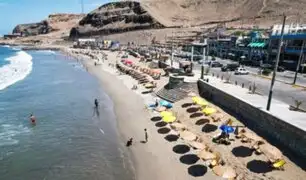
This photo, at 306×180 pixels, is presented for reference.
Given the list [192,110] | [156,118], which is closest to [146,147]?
[156,118]

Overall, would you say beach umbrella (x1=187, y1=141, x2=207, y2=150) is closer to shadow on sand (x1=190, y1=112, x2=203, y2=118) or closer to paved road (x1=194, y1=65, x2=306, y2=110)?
shadow on sand (x1=190, y1=112, x2=203, y2=118)

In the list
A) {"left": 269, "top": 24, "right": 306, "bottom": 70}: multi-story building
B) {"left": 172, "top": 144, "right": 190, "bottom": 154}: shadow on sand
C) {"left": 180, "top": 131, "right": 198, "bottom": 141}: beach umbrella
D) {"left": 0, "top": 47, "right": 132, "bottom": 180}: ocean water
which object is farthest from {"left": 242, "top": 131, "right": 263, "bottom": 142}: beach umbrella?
{"left": 269, "top": 24, "right": 306, "bottom": 70}: multi-story building

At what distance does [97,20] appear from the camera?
16012 centimetres

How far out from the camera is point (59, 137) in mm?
24828

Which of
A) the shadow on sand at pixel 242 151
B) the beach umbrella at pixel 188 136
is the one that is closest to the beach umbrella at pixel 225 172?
the shadow on sand at pixel 242 151

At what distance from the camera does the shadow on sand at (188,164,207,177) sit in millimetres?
17938

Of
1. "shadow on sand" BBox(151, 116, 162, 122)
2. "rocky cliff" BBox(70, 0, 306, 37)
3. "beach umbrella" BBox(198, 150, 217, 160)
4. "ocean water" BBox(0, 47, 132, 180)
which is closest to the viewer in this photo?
"beach umbrella" BBox(198, 150, 217, 160)

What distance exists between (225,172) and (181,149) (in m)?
4.85

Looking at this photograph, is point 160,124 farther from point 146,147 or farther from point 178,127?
point 146,147

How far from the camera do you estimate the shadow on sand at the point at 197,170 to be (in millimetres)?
17938

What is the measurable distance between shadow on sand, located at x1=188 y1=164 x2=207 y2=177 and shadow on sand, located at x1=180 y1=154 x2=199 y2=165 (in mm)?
537

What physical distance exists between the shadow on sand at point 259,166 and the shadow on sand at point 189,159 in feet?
11.7

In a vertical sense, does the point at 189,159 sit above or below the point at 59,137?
above

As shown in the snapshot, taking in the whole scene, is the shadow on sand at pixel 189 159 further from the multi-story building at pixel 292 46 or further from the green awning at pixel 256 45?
the green awning at pixel 256 45
